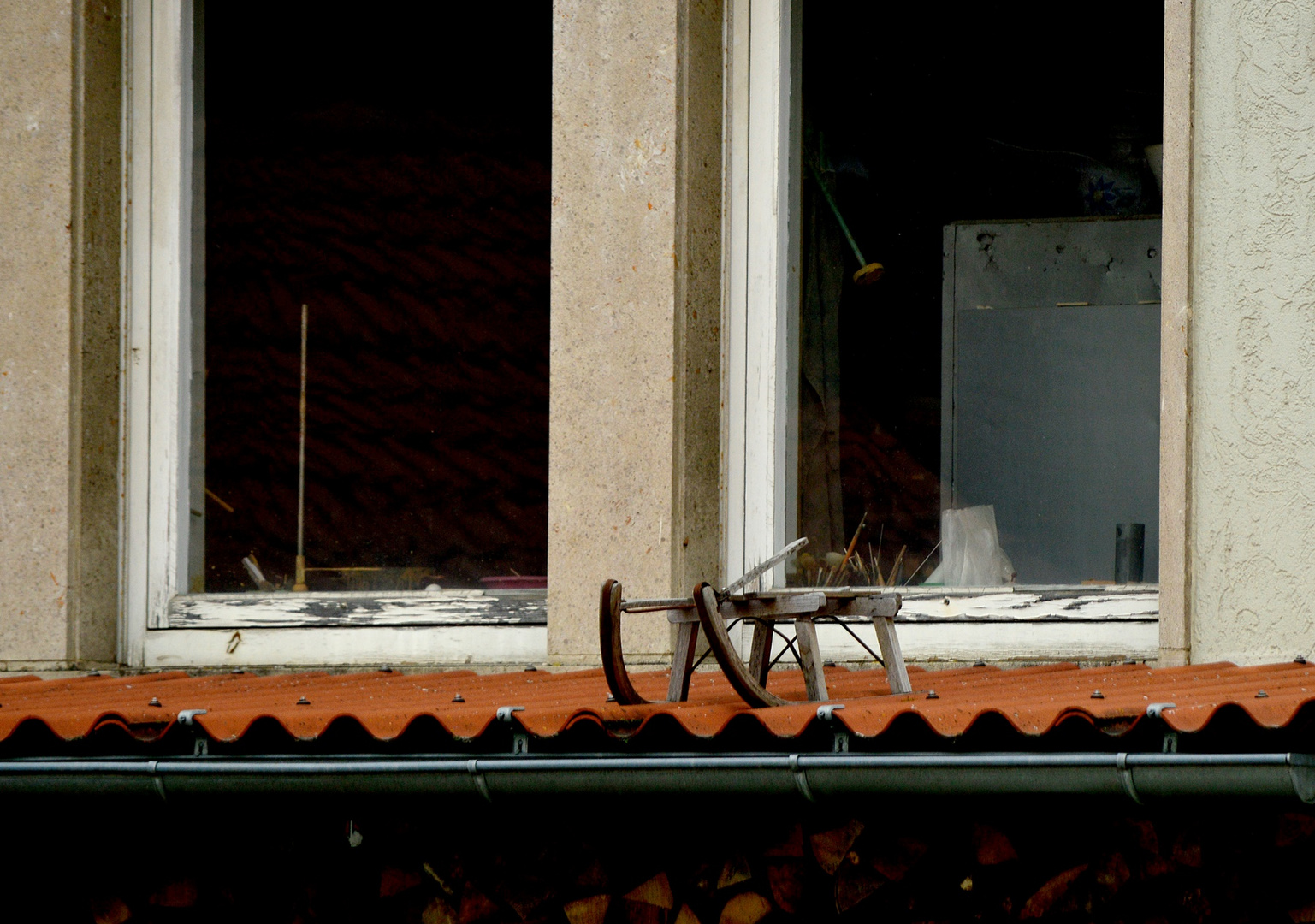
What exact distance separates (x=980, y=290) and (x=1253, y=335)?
1243 millimetres

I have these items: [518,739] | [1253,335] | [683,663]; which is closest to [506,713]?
[518,739]

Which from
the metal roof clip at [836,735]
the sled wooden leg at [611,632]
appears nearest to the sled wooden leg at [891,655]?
the metal roof clip at [836,735]

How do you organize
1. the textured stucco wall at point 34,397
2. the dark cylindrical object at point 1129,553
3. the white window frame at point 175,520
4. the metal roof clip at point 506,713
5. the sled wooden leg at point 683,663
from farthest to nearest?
the white window frame at point 175,520
the textured stucco wall at point 34,397
the dark cylindrical object at point 1129,553
the sled wooden leg at point 683,663
the metal roof clip at point 506,713

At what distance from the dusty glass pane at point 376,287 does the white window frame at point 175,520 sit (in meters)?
0.19

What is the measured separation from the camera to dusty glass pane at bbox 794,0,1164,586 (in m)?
6.02

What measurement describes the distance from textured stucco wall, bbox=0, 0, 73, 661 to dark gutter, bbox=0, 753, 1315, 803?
1814mm

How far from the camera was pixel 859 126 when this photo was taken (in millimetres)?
6453

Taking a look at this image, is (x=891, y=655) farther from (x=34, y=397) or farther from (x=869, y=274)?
(x=34, y=397)

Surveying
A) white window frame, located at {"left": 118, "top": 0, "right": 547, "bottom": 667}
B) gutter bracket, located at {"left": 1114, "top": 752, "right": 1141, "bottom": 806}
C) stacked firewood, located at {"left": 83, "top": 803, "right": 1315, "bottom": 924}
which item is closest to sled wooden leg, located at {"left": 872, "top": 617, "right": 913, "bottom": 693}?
stacked firewood, located at {"left": 83, "top": 803, "right": 1315, "bottom": 924}

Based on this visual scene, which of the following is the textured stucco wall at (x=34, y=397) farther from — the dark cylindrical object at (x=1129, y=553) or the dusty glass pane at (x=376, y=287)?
the dark cylindrical object at (x=1129, y=553)

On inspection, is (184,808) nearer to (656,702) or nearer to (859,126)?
(656,702)

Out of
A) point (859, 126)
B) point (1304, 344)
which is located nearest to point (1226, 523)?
point (1304, 344)

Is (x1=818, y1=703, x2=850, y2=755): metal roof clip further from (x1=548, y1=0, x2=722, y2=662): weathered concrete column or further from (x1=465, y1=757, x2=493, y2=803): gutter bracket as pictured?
(x1=548, y1=0, x2=722, y2=662): weathered concrete column

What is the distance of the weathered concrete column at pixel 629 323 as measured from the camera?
5863 mm
